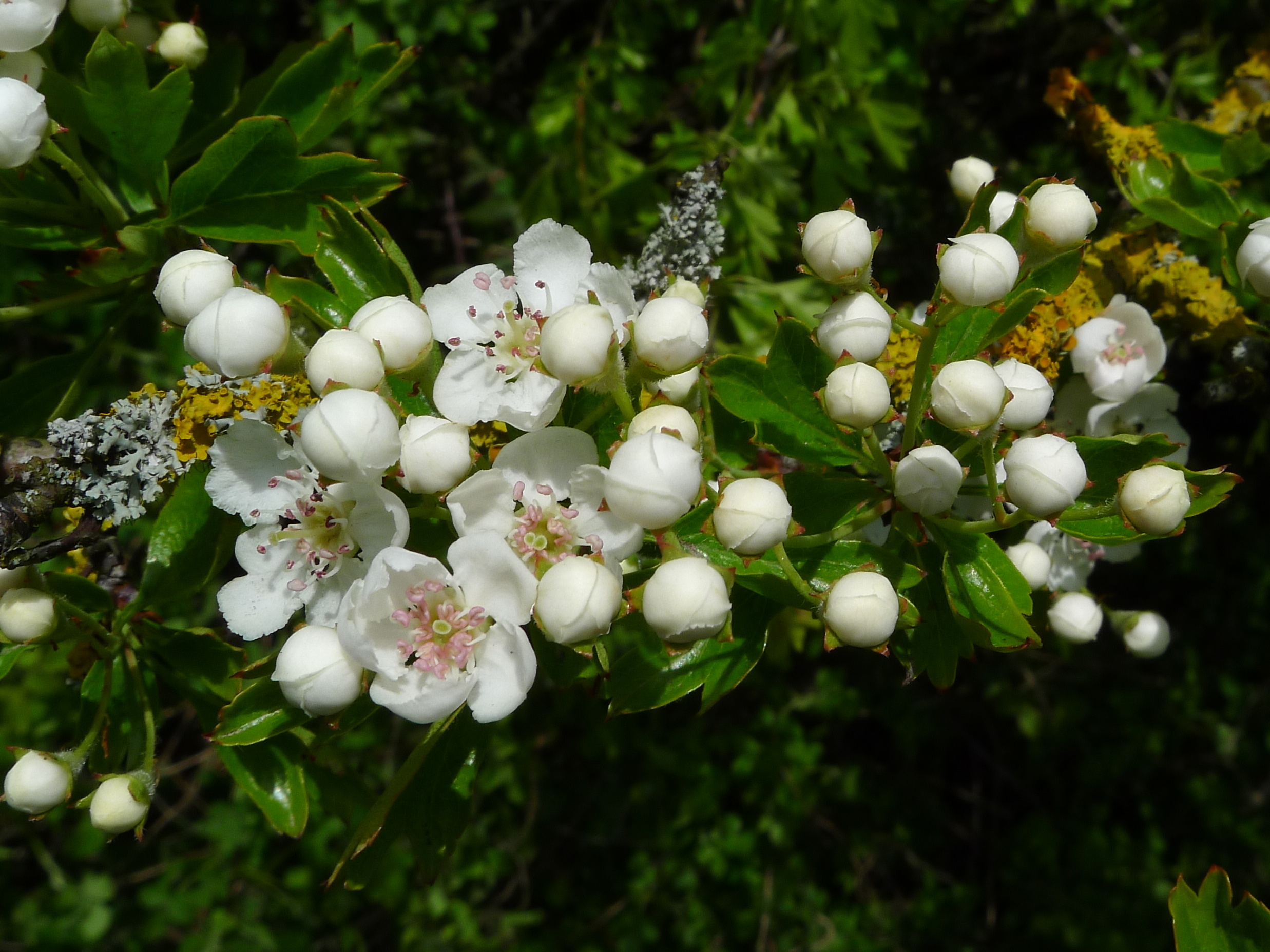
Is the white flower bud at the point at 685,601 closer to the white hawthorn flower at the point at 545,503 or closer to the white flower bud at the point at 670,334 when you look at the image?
the white hawthorn flower at the point at 545,503

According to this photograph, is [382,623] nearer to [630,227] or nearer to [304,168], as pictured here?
[304,168]

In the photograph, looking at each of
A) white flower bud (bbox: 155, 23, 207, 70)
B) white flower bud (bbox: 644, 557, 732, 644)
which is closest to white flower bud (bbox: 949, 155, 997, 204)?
white flower bud (bbox: 644, 557, 732, 644)

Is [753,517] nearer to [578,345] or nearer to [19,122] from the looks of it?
[578,345]

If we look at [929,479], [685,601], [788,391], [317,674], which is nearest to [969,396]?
[929,479]

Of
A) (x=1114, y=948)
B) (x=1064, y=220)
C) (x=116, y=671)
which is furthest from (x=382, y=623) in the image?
(x=1114, y=948)

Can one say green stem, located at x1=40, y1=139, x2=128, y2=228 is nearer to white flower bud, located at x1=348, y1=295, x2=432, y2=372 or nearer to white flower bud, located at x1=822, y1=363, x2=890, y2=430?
white flower bud, located at x1=348, y1=295, x2=432, y2=372

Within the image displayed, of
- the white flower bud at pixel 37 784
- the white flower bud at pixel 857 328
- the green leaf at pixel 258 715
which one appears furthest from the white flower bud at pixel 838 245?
the white flower bud at pixel 37 784
